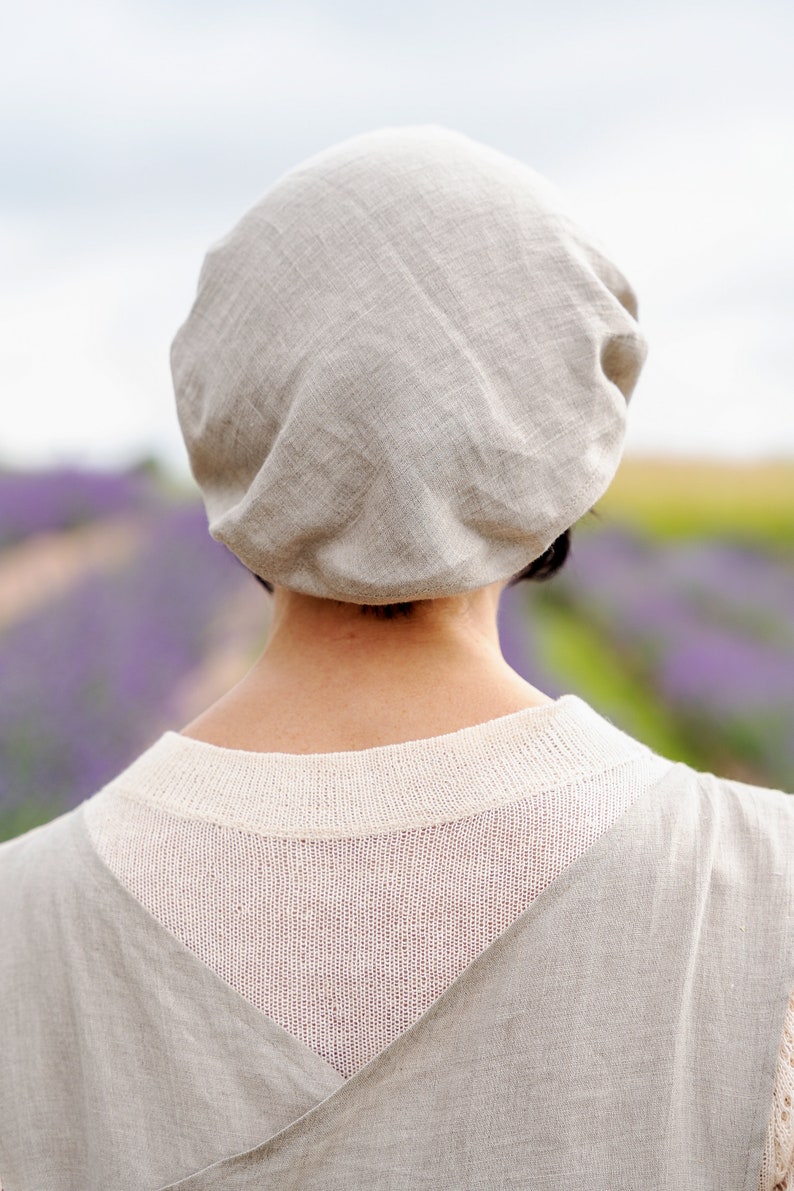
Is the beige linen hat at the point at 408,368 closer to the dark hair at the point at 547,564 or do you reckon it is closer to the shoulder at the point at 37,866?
the dark hair at the point at 547,564

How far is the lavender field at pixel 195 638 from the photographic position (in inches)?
164

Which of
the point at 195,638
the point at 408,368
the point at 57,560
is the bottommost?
the point at 195,638

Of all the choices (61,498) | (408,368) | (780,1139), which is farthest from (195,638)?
(780,1139)

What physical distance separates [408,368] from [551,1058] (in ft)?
2.13

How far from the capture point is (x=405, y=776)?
3.92 ft

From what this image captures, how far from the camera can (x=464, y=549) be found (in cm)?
122

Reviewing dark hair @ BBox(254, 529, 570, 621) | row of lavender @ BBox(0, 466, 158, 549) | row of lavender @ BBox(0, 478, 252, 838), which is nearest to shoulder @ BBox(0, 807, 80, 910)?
dark hair @ BBox(254, 529, 570, 621)

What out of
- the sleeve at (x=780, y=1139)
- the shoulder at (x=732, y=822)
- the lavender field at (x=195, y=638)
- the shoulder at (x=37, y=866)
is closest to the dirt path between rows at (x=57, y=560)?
the lavender field at (x=195, y=638)

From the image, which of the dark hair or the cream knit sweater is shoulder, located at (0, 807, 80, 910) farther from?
the dark hair

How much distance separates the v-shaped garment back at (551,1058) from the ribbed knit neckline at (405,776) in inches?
3.2

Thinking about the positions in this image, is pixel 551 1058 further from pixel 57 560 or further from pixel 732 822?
pixel 57 560

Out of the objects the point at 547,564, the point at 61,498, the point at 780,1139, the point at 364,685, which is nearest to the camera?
the point at 780,1139

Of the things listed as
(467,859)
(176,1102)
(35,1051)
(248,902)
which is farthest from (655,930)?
(35,1051)

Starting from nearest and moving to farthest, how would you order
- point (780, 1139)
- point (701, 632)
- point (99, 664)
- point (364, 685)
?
1. point (780, 1139)
2. point (364, 685)
3. point (99, 664)
4. point (701, 632)
